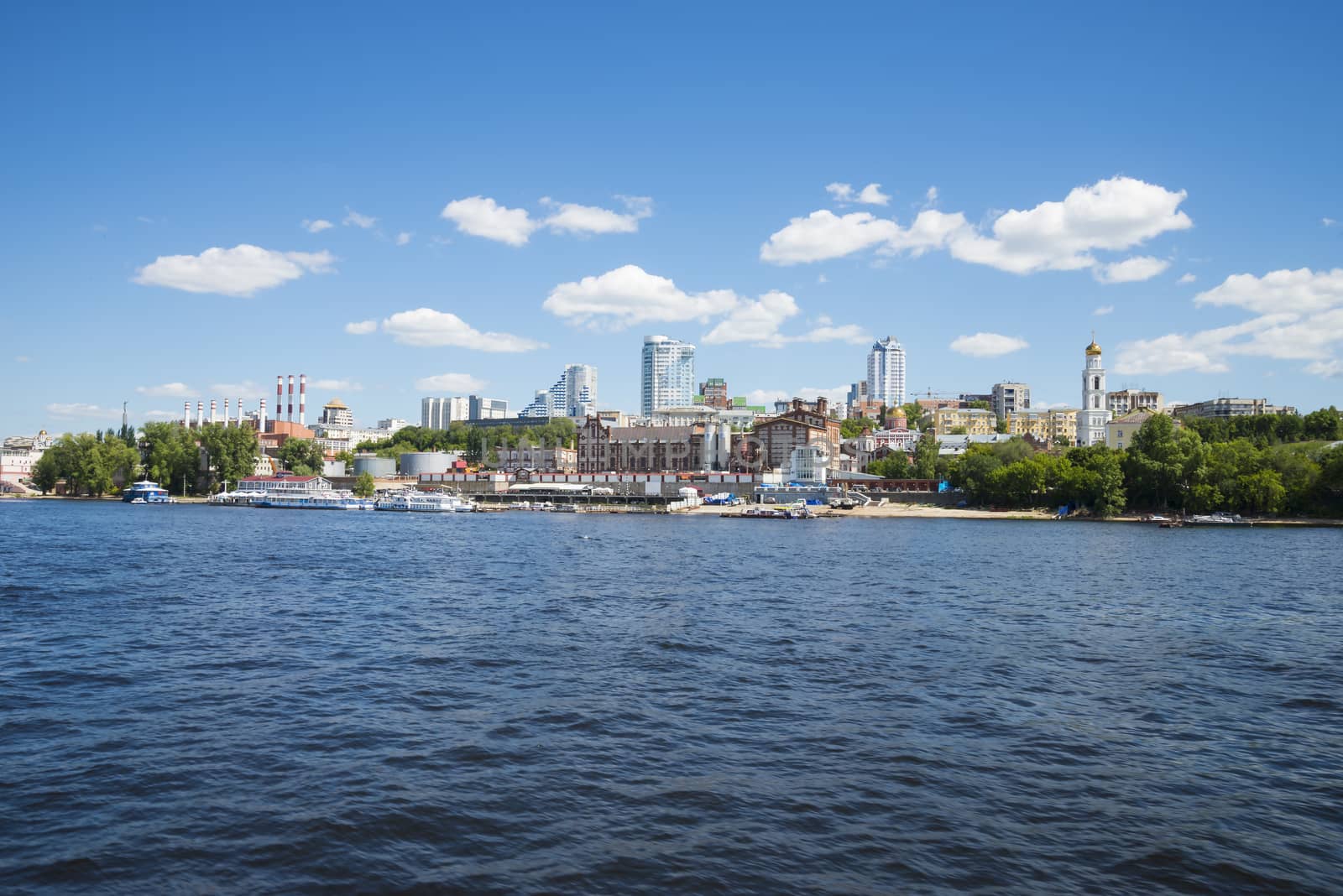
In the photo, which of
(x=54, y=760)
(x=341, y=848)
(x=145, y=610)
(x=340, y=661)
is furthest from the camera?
(x=145, y=610)

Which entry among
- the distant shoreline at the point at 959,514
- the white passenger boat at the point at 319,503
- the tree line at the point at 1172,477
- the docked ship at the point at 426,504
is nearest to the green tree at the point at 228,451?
the distant shoreline at the point at 959,514

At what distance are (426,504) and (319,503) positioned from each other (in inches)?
604

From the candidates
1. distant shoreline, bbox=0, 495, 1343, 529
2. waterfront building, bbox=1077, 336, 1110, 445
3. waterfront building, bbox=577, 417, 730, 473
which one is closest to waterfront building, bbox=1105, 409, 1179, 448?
waterfront building, bbox=1077, 336, 1110, 445

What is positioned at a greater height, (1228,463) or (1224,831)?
(1228,463)

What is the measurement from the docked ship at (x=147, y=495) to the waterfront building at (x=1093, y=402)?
13862cm

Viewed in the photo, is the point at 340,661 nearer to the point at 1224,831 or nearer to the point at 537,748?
the point at 537,748

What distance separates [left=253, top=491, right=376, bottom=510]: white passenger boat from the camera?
4518 inches

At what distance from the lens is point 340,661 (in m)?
20.2

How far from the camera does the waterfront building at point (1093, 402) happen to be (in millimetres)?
139250

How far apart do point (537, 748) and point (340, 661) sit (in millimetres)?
8194

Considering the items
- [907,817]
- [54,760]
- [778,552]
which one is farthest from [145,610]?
[778,552]

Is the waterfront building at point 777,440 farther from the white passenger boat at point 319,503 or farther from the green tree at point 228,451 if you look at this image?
the green tree at point 228,451

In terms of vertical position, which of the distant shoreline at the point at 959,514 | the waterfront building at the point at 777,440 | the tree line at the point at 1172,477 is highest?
the waterfront building at the point at 777,440

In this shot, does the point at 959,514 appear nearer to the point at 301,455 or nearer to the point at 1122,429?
the point at 1122,429
